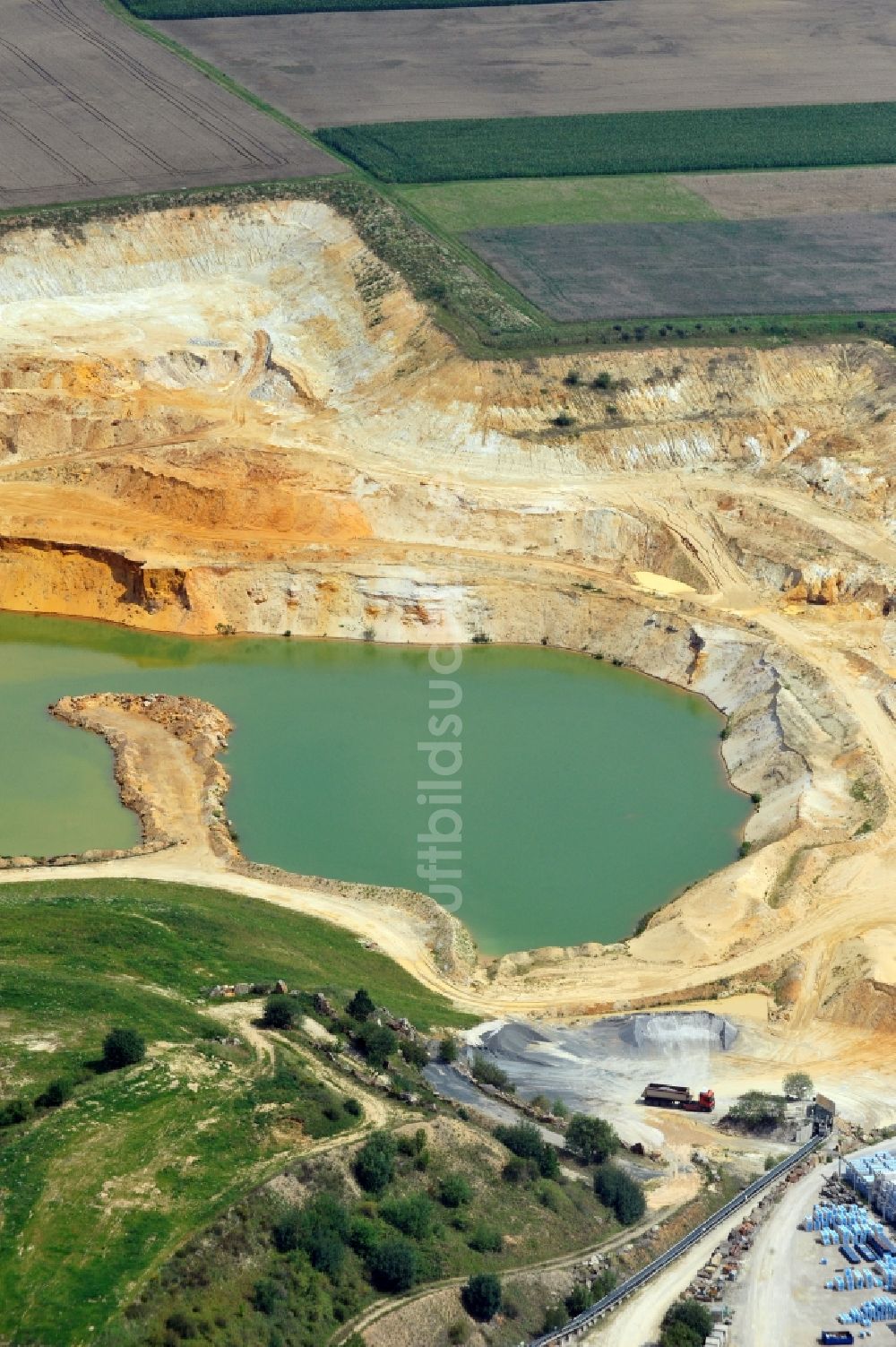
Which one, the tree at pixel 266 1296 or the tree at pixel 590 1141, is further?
the tree at pixel 590 1141

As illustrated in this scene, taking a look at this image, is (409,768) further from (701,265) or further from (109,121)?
(109,121)

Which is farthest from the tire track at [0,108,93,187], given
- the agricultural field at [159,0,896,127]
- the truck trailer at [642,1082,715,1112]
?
the truck trailer at [642,1082,715,1112]

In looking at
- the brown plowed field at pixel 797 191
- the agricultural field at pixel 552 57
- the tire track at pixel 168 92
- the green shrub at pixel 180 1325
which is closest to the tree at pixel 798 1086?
the green shrub at pixel 180 1325

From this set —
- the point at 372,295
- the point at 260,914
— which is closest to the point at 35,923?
the point at 260,914

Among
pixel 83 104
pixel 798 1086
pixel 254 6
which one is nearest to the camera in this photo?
pixel 798 1086

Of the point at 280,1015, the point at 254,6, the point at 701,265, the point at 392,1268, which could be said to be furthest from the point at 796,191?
the point at 392,1268

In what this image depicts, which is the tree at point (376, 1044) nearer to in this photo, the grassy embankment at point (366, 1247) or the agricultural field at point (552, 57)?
the grassy embankment at point (366, 1247)

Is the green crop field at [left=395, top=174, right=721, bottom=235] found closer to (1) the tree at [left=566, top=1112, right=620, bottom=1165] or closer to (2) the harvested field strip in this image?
(2) the harvested field strip
